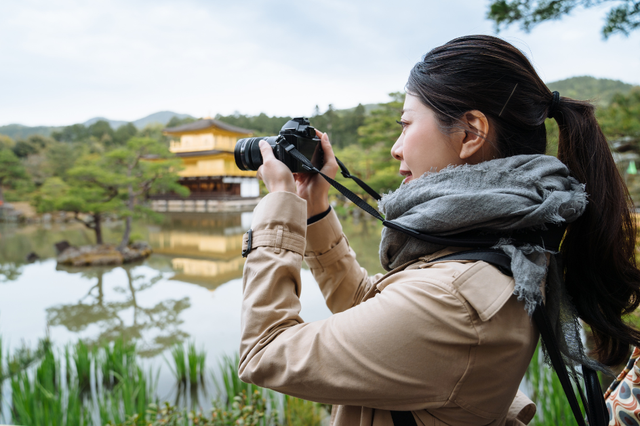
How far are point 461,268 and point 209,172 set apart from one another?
1354 centimetres

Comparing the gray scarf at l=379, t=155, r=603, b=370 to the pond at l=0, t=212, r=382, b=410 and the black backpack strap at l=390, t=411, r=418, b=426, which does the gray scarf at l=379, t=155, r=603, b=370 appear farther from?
the pond at l=0, t=212, r=382, b=410

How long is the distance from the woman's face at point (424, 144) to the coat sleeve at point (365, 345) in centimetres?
17

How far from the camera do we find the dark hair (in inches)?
20.5

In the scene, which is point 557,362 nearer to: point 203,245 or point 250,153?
point 250,153

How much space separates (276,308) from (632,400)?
22.3 inches

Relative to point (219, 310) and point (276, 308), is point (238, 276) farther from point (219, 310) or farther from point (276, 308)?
point (276, 308)

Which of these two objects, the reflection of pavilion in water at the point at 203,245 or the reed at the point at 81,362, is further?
the reflection of pavilion in water at the point at 203,245

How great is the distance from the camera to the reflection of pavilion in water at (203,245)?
6.19 m

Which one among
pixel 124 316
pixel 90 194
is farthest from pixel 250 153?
pixel 90 194

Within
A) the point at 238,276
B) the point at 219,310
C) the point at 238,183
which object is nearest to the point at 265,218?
the point at 219,310

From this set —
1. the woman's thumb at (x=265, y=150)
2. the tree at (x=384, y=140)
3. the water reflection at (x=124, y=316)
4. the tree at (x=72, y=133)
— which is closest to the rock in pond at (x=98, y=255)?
the water reflection at (x=124, y=316)

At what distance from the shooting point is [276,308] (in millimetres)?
485

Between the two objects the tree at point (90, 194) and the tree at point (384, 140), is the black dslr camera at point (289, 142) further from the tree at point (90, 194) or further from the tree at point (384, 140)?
the tree at point (90, 194)

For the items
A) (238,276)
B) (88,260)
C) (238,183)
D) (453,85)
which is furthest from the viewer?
(238,183)
